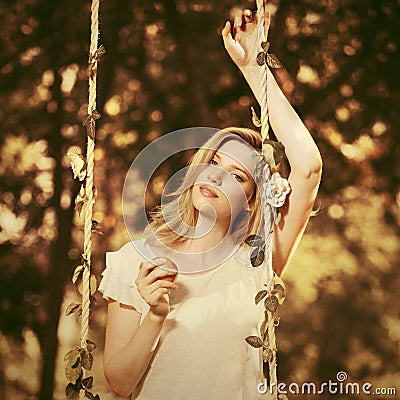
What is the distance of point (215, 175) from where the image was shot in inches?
63.8

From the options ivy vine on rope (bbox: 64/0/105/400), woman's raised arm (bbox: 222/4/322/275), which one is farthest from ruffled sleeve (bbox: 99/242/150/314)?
woman's raised arm (bbox: 222/4/322/275)

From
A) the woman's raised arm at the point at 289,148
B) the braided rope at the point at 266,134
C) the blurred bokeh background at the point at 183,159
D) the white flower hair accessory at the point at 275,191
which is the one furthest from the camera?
the blurred bokeh background at the point at 183,159

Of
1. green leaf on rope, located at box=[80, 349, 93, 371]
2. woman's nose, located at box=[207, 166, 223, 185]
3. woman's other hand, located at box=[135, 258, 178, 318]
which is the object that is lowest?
green leaf on rope, located at box=[80, 349, 93, 371]

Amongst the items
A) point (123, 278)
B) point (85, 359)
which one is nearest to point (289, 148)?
point (123, 278)

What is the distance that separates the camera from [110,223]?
1809 mm

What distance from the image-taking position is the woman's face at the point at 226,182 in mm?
1618

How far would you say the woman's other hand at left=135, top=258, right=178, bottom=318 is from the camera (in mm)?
1466

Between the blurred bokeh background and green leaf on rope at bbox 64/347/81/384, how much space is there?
0.32 meters

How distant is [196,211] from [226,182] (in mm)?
99

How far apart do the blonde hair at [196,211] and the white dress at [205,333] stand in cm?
9

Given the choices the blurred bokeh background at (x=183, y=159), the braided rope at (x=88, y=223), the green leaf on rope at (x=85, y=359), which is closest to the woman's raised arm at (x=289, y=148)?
the blurred bokeh background at (x=183, y=159)

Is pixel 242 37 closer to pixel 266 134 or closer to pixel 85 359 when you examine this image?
pixel 266 134

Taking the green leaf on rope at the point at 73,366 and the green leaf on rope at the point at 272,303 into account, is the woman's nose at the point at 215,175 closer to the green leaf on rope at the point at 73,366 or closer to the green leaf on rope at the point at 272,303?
the green leaf on rope at the point at 272,303

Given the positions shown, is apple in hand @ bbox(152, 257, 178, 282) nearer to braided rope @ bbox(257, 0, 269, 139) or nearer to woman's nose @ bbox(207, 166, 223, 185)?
woman's nose @ bbox(207, 166, 223, 185)
